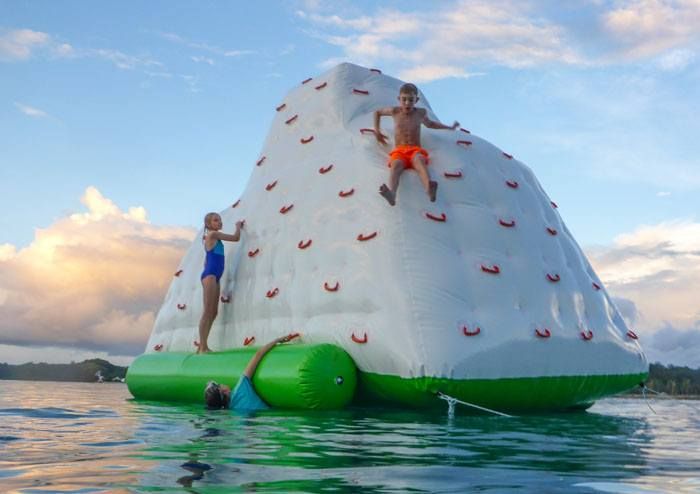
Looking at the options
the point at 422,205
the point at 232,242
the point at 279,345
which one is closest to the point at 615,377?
the point at 422,205

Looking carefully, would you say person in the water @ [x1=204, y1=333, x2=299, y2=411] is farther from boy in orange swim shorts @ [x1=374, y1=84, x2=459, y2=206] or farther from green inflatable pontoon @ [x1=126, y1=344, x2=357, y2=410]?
boy in orange swim shorts @ [x1=374, y1=84, x2=459, y2=206]

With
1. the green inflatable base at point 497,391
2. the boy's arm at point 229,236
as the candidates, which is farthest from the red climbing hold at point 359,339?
the boy's arm at point 229,236

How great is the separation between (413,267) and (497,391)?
1.35 meters

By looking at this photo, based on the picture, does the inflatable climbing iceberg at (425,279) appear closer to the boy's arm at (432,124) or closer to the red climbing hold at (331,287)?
the red climbing hold at (331,287)

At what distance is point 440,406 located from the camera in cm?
694

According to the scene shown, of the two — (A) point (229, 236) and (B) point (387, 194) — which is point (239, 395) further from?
→ (A) point (229, 236)

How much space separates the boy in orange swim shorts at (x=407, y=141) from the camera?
7715mm

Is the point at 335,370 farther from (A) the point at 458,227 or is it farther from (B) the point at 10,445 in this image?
(B) the point at 10,445

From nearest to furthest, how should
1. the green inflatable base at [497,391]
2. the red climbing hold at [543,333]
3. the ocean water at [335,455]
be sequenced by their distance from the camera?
1. the ocean water at [335,455]
2. the green inflatable base at [497,391]
3. the red climbing hold at [543,333]

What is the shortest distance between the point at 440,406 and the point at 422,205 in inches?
79.0

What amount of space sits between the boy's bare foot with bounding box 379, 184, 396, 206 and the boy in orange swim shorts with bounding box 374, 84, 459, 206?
91mm

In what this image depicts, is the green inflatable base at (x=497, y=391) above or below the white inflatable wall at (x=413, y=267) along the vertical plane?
below

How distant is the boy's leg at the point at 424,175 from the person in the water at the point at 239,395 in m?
2.37

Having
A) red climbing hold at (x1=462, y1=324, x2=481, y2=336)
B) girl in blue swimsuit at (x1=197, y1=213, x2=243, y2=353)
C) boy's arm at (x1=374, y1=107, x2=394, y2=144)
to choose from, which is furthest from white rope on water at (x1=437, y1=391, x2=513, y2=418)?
girl in blue swimsuit at (x1=197, y1=213, x2=243, y2=353)
